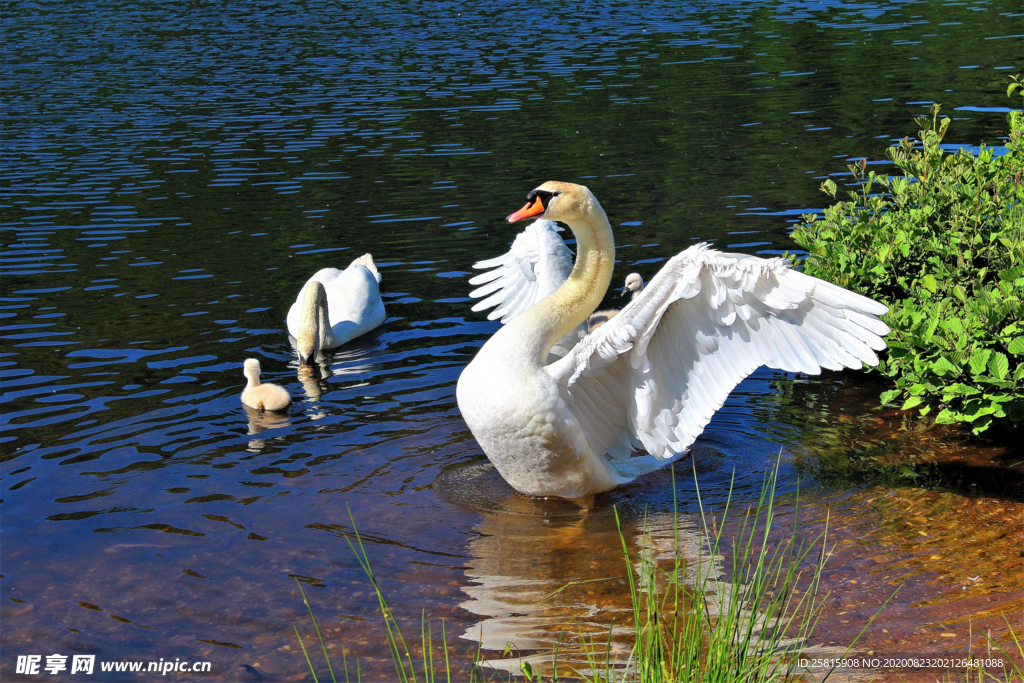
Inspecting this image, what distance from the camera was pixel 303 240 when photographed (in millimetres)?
13102

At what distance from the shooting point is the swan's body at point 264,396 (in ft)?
25.5

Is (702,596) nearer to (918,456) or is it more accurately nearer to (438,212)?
(918,456)

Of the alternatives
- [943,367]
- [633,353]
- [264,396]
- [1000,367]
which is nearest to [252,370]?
[264,396]

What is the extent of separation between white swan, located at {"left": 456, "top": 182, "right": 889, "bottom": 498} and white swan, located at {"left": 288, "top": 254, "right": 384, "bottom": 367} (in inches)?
140

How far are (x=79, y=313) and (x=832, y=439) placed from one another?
751 centimetres

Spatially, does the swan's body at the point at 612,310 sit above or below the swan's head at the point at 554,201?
below

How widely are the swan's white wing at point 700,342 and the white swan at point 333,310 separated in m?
3.67

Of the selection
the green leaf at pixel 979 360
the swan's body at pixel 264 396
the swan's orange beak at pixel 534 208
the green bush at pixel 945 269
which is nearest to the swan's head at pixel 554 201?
the swan's orange beak at pixel 534 208

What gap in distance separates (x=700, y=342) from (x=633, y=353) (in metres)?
0.38

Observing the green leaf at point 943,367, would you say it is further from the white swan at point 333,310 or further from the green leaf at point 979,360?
the white swan at point 333,310

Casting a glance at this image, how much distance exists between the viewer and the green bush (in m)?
5.69

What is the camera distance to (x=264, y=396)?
779 cm

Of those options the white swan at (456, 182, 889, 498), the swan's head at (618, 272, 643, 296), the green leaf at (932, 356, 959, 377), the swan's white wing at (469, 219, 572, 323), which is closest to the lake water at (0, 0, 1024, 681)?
the white swan at (456, 182, 889, 498)

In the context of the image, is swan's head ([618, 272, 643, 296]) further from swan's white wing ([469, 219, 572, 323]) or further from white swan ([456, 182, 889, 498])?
white swan ([456, 182, 889, 498])
